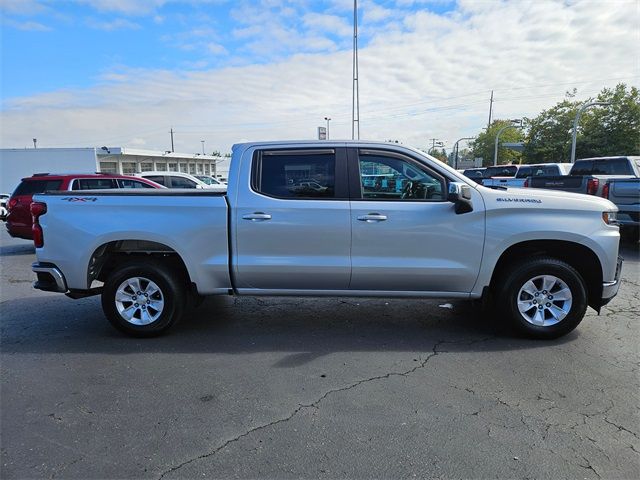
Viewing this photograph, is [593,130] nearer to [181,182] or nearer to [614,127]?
[614,127]

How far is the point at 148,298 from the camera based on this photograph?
177 inches

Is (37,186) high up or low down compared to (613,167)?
down

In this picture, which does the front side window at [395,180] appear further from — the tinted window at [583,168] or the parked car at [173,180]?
the tinted window at [583,168]

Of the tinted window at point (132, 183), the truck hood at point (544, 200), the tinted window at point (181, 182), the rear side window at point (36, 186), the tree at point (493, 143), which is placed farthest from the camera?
the tree at point (493, 143)

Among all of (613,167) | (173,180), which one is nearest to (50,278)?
(173,180)

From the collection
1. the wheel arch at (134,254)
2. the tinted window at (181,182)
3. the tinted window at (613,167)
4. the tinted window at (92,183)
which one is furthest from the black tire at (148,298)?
the tinted window at (613,167)

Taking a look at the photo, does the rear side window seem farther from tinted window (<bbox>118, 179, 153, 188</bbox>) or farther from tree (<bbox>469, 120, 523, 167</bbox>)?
tree (<bbox>469, 120, 523, 167</bbox>)

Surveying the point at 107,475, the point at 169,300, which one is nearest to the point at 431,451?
the point at 107,475

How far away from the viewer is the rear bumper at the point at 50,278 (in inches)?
175

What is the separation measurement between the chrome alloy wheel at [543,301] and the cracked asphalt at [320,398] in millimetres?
256

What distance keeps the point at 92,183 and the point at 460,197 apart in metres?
9.33

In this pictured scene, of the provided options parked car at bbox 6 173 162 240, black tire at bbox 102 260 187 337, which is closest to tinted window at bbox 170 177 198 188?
parked car at bbox 6 173 162 240

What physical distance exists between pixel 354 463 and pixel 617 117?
47.8m

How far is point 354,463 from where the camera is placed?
2551mm
